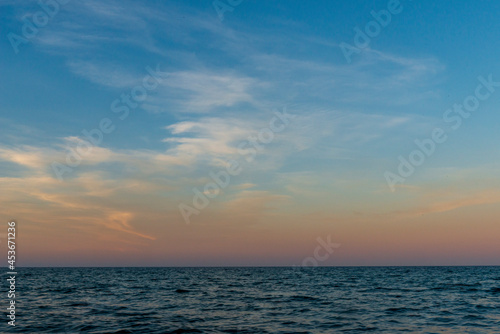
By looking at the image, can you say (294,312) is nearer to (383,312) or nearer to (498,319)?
(383,312)

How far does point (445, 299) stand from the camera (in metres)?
38.7

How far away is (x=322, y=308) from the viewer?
31.5 metres

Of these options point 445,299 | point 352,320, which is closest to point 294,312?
point 352,320

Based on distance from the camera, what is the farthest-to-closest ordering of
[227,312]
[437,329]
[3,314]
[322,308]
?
[322,308]
[227,312]
[3,314]
[437,329]

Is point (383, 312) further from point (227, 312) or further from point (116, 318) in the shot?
point (116, 318)

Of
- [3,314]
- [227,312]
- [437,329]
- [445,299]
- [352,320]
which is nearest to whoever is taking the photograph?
[437,329]

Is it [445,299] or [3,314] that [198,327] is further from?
[445,299]

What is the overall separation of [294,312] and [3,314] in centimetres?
2190

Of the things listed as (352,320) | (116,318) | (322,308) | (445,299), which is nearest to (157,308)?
(116,318)

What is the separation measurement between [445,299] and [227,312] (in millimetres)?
23874

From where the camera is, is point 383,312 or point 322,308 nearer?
point 383,312

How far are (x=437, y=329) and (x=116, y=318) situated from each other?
21.5 meters

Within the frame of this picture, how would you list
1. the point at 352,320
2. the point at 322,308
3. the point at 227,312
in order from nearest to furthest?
the point at 352,320
the point at 227,312
the point at 322,308

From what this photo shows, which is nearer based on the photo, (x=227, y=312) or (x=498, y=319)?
(x=498, y=319)
